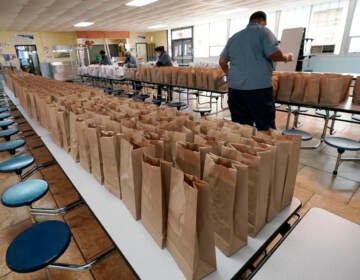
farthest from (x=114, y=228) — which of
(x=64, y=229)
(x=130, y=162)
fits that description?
(x=64, y=229)

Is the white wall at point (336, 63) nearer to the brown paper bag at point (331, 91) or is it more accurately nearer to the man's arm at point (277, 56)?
the brown paper bag at point (331, 91)

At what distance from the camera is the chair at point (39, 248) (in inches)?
37.4

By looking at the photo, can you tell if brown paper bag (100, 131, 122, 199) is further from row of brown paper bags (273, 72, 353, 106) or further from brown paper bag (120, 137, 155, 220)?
row of brown paper bags (273, 72, 353, 106)

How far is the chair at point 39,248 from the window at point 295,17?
9911 mm

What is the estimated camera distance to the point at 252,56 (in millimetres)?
2256

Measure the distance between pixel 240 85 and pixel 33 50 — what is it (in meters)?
13.3

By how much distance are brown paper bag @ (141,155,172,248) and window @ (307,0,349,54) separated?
9316mm

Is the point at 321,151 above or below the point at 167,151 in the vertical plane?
below

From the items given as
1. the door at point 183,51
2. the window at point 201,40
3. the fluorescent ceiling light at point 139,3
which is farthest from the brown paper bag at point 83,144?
the door at point 183,51

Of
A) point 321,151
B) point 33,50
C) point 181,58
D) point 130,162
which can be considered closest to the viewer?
point 130,162

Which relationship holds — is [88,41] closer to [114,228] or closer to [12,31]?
[12,31]

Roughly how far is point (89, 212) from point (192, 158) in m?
1.62

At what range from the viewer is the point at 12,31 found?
11109 millimetres

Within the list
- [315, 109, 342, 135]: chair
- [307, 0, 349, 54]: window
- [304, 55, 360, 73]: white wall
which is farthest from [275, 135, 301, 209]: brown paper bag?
[307, 0, 349, 54]: window
